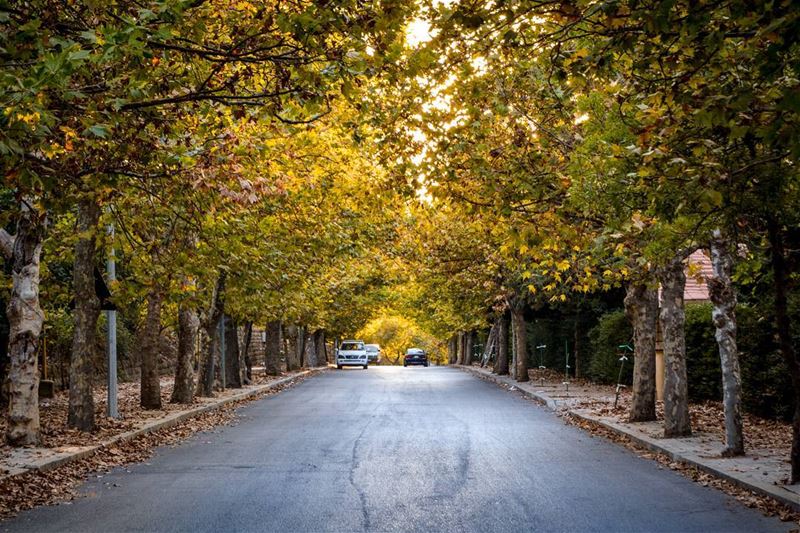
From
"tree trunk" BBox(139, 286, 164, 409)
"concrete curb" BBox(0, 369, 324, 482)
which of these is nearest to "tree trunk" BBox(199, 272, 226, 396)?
"concrete curb" BBox(0, 369, 324, 482)

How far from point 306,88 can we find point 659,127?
3.41 m

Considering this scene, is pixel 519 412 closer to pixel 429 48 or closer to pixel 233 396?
pixel 233 396

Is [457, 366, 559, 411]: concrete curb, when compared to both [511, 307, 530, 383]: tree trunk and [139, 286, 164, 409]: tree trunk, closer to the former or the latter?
[511, 307, 530, 383]: tree trunk

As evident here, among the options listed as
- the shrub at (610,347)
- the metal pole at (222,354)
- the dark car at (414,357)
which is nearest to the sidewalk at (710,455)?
the shrub at (610,347)

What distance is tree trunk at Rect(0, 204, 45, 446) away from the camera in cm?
1331

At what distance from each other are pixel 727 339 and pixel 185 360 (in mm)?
14645

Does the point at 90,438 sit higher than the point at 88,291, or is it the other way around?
the point at 88,291

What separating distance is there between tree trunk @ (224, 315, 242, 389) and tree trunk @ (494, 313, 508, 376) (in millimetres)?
14734

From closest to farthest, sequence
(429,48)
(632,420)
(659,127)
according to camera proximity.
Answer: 1. (659,127)
2. (429,48)
3. (632,420)

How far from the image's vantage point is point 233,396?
26.0 m

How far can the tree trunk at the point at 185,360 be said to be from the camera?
22.5 m

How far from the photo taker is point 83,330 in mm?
15430

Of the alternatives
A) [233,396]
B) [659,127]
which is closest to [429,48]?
[659,127]

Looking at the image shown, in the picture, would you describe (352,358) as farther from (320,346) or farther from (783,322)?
(783,322)
